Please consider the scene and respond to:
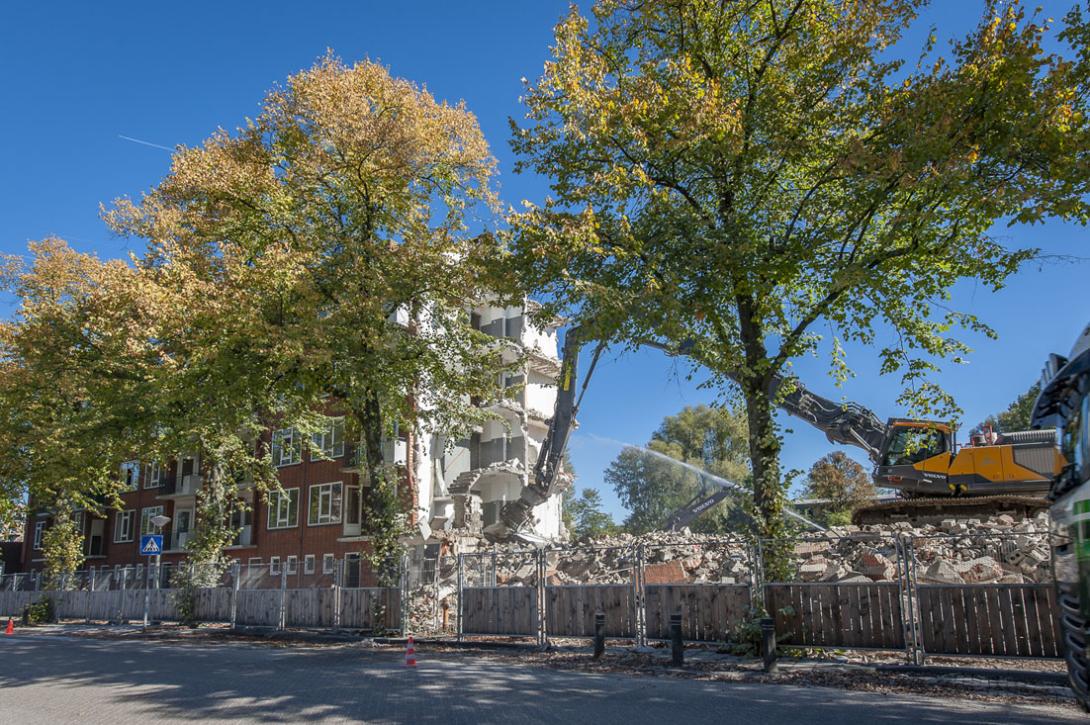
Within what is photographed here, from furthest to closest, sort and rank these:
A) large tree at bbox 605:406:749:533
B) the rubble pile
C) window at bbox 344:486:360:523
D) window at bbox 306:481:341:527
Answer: large tree at bbox 605:406:749:533, window at bbox 306:481:341:527, window at bbox 344:486:360:523, the rubble pile

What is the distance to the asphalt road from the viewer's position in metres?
9.28

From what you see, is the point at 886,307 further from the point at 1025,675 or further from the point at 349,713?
the point at 349,713

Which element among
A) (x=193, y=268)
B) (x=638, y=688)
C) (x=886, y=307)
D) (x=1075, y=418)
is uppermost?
(x=193, y=268)

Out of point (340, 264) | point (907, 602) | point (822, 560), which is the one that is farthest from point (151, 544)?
point (907, 602)

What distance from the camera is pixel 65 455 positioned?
27.9 meters

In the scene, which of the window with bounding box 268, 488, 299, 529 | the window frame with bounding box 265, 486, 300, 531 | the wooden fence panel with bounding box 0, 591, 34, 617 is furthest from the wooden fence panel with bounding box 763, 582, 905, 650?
the wooden fence panel with bounding box 0, 591, 34, 617


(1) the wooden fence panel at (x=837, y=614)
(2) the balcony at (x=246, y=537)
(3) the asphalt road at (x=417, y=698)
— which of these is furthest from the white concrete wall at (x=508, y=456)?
(1) the wooden fence panel at (x=837, y=614)

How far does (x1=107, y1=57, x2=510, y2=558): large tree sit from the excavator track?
13.2 metres

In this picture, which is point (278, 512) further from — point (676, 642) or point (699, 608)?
point (676, 642)

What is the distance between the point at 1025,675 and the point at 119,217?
27372 millimetres

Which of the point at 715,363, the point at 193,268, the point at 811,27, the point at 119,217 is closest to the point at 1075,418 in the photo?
the point at 715,363

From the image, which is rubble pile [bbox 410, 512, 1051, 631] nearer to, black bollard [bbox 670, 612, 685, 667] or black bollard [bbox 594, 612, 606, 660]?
black bollard [bbox 670, 612, 685, 667]

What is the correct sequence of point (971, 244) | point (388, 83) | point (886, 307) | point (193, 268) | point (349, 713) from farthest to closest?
point (193, 268) < point (388, 83) < point (886, 307) < point (971, 244) < point (349, 713)

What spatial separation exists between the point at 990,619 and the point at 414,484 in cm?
2782
